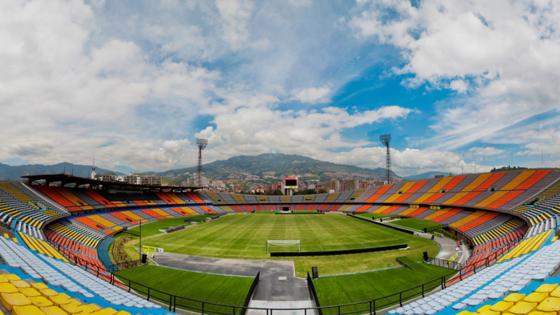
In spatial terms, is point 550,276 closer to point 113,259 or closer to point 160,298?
point 160,298

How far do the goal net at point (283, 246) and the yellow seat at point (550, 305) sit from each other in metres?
23.4

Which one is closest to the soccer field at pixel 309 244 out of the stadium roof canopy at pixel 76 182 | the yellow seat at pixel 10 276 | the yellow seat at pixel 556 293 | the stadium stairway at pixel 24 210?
the stadium stairway at pixel 24 210

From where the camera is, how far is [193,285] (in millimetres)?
18578

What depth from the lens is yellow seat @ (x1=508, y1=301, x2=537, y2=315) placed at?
754 cm

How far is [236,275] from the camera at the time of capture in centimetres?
2091

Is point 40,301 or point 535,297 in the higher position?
point 535,297

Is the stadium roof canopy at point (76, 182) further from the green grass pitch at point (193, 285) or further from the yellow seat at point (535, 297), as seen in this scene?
the yellow seat at point (535, 297)

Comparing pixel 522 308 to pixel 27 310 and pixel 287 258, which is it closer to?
pixel 27 310

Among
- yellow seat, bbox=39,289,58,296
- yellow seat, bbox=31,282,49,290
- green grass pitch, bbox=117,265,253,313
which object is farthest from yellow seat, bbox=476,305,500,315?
yellow seat, bbox=31,282,49,290

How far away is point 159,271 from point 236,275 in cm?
646

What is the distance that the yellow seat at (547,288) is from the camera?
332 inches

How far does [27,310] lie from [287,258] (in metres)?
21.4

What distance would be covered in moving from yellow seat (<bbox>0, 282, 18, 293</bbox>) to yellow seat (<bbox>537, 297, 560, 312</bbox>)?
16052 millimetres

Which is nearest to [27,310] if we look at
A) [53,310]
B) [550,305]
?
[53,310]
